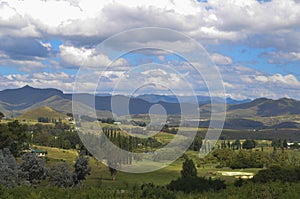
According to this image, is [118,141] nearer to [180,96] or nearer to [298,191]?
[180,96]

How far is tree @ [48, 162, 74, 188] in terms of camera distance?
5347 cm

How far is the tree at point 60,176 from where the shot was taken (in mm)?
53469

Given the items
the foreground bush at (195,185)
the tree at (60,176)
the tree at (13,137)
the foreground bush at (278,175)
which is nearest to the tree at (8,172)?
the tree at (60,176)

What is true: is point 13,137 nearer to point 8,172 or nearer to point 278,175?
point 8,172

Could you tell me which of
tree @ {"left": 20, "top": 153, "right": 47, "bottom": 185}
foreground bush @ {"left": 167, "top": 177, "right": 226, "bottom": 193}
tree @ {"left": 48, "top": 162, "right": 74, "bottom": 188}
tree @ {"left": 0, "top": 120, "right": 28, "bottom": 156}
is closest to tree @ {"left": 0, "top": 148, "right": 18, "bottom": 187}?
tree @ {"left": 20, "top": 153, "right": 47, "bottom": 185}

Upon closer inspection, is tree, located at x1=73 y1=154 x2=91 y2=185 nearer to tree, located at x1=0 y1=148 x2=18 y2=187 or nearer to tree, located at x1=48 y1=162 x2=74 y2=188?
tree, located at x1=48 y1=162 x2=74 y2=188

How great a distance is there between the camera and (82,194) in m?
17.8

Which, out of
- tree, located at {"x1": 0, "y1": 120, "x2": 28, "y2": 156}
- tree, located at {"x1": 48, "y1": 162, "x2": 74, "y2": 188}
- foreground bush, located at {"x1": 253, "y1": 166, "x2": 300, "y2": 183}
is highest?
tree, located at {"x1": 0, "y1": 120, "x2": 28, "y2": 156}

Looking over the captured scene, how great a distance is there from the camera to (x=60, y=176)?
5394 cm

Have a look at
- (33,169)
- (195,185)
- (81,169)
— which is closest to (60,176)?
(33,169)

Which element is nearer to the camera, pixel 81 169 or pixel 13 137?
pixel 81 169

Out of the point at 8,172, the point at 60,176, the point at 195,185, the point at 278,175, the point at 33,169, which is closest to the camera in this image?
the point at 195,185

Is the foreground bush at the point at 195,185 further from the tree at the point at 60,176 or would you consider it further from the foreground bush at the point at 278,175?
the tree at the point at 60,176

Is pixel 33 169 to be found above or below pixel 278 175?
below
